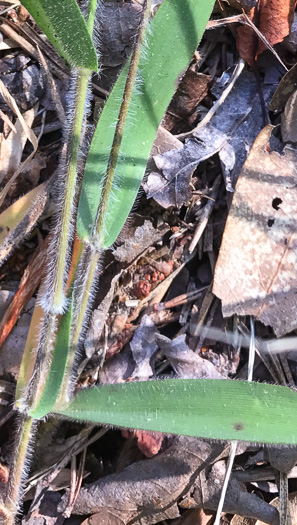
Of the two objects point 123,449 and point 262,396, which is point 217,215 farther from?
point 123,449

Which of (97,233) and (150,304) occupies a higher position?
(97,233)

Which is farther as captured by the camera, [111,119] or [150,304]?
[150,304]

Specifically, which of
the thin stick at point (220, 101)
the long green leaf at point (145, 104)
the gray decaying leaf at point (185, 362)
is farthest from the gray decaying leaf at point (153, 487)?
the thin stick at point (220, 101)

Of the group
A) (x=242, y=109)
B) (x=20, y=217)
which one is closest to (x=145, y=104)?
(x=242, y=109)

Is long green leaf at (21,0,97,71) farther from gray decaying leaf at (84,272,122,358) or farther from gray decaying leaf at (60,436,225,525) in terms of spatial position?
gray decaying leaf at (60,436,225,525)

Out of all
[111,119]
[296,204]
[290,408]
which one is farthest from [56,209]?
[290,408]

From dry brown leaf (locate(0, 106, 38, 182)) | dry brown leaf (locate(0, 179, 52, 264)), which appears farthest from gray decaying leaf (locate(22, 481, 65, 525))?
dry brown leaf (locate(0, 106, 38, 182))
